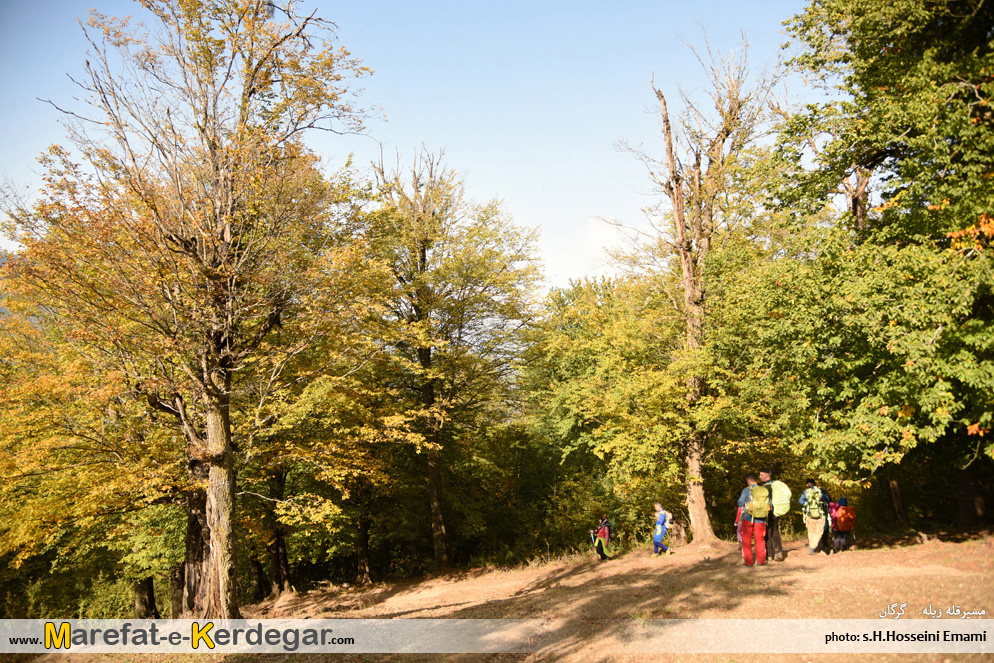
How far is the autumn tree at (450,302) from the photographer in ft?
60.6

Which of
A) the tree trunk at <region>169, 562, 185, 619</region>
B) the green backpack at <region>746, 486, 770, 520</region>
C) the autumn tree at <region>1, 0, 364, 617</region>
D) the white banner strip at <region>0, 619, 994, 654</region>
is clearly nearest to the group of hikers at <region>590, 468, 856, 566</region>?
the green backpack at <region>746, 486, 770, 520</region>

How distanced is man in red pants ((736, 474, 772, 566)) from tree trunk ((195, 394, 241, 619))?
8.71m

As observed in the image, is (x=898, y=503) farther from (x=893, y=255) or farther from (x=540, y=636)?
(x=540, y=636)

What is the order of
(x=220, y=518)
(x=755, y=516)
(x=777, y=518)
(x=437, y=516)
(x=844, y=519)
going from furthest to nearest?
(x=437, y=516) < (x=844, y=519) < (x=777, y=518) < (x=755, y=516) < (x=220, y=518)

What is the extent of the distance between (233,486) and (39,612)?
2588 cm

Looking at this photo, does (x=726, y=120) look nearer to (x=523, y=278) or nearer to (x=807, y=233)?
(x=807, y=233)

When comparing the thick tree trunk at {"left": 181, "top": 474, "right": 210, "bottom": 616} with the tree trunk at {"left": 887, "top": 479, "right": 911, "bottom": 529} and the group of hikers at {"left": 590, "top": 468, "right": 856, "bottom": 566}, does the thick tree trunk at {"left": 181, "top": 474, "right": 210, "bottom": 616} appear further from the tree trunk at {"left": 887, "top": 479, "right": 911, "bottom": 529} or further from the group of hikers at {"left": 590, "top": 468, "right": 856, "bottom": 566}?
the tree trunk at {"left": 887, "top": 479, "right": 911, "bottom": 529}

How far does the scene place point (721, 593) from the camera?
8.35 metres

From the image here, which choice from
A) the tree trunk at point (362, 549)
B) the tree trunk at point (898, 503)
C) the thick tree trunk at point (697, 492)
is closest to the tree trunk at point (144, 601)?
the tree trunk at point (362, 549)

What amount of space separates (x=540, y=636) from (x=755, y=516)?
15.3ft

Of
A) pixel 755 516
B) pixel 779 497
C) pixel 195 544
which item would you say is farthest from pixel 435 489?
pixel 779 497

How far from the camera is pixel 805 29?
11828 millimetres

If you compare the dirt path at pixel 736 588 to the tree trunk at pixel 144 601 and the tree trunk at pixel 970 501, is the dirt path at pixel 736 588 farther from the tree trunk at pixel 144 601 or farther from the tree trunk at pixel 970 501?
the tree trunk at pixel 144 601

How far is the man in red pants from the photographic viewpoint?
969 centimetres
